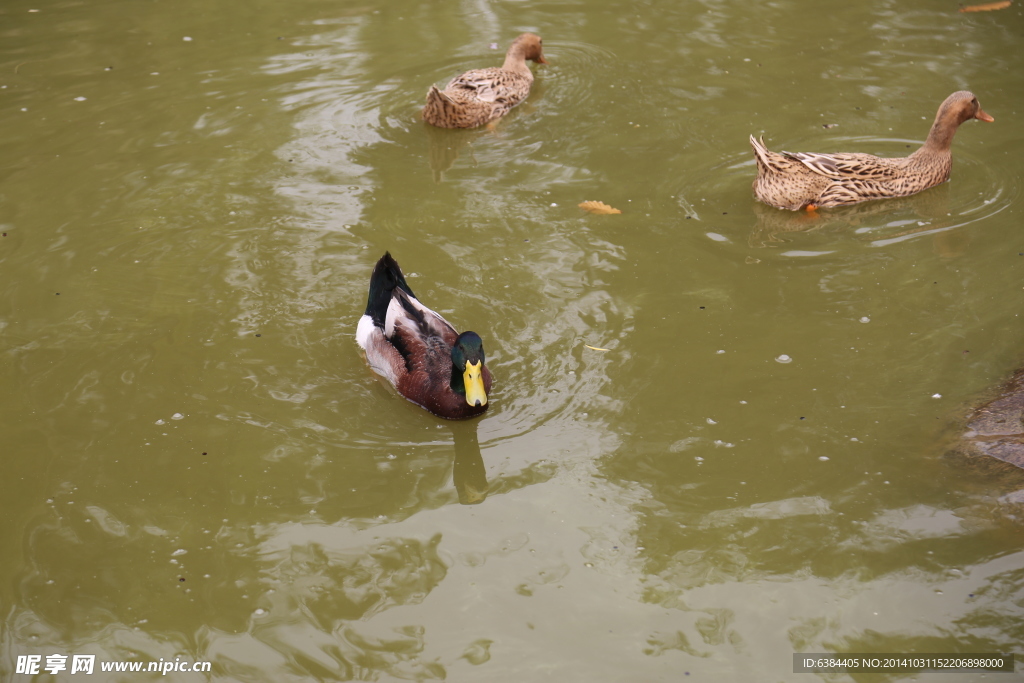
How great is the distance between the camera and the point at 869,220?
7.32 meters

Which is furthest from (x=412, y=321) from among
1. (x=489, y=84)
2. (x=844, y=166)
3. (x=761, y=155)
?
(x=489, y=84)

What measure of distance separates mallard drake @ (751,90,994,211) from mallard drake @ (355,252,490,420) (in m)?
3.04

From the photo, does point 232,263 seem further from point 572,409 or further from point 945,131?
point 945,131

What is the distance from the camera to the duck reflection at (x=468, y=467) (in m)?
5.00

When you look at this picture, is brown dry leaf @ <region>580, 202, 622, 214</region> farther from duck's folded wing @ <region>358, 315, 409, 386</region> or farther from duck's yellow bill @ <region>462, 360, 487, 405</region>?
duck's yellow bill @ <region>462, 360, 487, 405</region>

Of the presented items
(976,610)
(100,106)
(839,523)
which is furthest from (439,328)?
(100,106)

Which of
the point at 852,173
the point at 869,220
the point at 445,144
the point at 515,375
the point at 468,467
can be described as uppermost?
the point at 852,173

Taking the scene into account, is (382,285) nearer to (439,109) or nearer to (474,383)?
(474,383)

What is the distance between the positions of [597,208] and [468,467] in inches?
121

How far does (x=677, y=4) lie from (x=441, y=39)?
306cm

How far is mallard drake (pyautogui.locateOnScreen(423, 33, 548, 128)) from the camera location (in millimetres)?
8844

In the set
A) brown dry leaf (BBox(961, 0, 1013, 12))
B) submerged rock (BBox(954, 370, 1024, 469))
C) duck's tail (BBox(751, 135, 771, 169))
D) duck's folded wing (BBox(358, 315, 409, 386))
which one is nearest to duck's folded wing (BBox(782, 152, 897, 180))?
duck's tail (BBox(751, 135, 771, 169))

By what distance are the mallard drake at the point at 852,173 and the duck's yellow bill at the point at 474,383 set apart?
3.37 meters

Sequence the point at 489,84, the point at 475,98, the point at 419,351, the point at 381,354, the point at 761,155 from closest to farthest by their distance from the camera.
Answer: the point at 419,351 < the point at 381,354 < the point at 761,155 < the point at 475,98 < the point at 489,84
